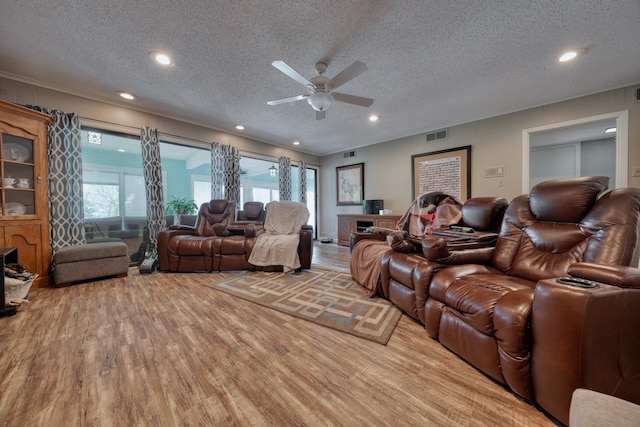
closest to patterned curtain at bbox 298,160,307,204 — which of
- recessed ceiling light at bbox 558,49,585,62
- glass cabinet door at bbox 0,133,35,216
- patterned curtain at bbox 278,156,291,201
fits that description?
patterned curtain at bbox 278,156,291,201

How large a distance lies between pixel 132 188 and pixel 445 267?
493 cm

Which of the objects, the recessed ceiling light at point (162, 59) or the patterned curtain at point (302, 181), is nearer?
the recessed ceiling light at point (162, 59)

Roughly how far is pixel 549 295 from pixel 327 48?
260 cm

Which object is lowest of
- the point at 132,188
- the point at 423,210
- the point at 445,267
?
the point at 445,267

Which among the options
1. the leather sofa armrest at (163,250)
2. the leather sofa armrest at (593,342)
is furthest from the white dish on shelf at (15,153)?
the leather sofa armrest at (593,342)

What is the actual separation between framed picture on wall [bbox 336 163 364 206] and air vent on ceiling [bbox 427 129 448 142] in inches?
67.5

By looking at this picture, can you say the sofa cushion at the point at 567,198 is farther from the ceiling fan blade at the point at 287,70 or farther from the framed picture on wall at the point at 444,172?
the framed picture on wall at the point at 444,172

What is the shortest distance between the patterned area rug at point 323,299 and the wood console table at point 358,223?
211 cm

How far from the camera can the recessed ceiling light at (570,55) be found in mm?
2301

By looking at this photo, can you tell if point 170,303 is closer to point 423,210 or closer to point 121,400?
point 121,400

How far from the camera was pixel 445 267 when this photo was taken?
1.73 meters

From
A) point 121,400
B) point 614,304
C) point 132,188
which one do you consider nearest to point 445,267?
point 614,304

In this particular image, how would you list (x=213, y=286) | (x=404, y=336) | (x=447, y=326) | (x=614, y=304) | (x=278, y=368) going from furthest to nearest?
(x=213, y=286)
(x=404, y=336)
(x=447, y=326)
(x=278, y=368)
(x=614, y=304)

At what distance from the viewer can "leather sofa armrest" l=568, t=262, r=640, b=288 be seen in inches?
34.6
